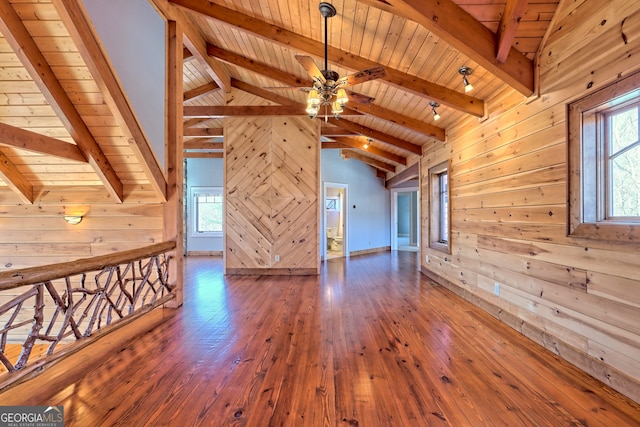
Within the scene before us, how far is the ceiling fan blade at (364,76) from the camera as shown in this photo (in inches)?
107

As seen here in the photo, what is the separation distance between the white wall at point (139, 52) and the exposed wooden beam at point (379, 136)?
329 cm

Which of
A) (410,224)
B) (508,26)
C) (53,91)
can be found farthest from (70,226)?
(410,224)

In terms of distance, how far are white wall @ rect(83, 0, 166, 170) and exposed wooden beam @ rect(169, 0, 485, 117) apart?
581mm

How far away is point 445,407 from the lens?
1694 millimetres

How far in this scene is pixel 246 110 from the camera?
5.16 metres

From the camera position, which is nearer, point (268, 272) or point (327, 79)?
point (327, 79)

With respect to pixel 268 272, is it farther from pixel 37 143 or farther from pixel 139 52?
pixel 139 52

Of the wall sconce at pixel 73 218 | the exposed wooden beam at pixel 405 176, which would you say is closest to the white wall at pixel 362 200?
the exposed wooden beam at pixel 405 176

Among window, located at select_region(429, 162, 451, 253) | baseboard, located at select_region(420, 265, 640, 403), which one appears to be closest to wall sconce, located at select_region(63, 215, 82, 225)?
baseboard, located at select_region(420, 265, 640, 403)

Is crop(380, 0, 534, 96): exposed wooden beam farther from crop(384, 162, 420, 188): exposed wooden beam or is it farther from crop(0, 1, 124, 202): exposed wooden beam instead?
crop(384, 162, 420, 188): exposed wooden beam

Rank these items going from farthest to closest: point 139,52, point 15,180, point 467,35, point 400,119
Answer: point 400,119
point 15,180
point 139,52
point 467,35

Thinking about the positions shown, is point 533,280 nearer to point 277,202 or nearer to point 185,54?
point 277,202

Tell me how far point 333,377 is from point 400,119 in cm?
392

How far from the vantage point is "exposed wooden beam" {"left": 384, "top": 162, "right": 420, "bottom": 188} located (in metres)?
6.68
